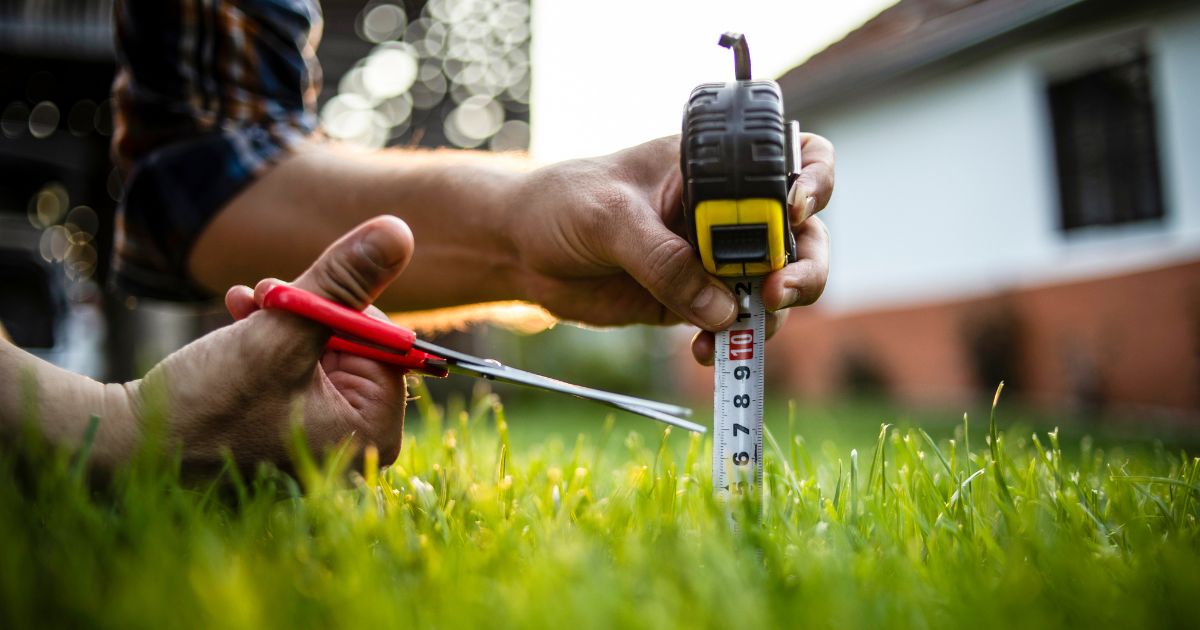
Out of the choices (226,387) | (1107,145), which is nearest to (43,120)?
(226,387)

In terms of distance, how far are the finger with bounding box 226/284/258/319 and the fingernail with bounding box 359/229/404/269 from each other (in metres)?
0.24

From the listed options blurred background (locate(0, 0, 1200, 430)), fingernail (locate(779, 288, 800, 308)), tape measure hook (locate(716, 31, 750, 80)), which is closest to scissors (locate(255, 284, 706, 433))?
fingernail (locate(779, 288, 800, 308))

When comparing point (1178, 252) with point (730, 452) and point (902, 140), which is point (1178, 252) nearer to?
point (902, 140)

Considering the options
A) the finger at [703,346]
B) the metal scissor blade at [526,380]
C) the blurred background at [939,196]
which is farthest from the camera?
the blurred background at [939,196]

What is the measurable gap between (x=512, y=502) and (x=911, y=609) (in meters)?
0.68

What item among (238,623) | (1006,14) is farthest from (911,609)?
(1006,14)

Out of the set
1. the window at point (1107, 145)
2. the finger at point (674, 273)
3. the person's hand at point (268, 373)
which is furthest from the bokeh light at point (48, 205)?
the window at point (1107, 145)

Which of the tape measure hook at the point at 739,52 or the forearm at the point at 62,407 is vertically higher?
the tape measure hook at the point at 739,52

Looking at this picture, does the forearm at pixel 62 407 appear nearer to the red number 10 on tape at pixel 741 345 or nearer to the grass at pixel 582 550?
the grass at pixel 582 550

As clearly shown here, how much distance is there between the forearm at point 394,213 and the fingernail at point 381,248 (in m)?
0.46

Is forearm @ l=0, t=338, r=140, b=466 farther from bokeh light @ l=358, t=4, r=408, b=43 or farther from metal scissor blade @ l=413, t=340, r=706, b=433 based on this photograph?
bokeh light @ l=358, t=4, r=408, b=43

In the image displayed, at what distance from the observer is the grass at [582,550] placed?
0.82 metres

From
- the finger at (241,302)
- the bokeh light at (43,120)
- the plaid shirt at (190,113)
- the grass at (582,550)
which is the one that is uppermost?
the bokeh light at (43,120)

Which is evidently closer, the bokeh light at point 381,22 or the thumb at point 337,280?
the thumb at point 337,280
